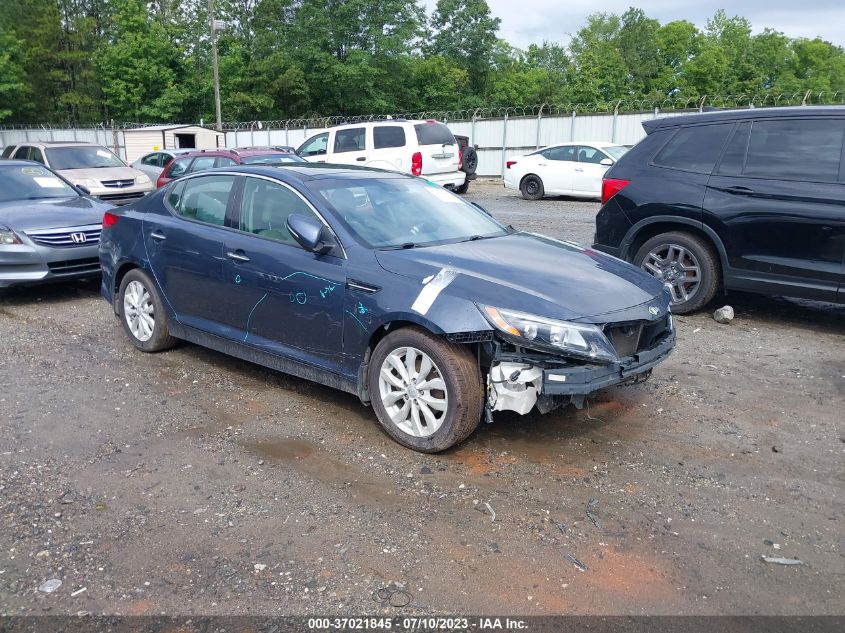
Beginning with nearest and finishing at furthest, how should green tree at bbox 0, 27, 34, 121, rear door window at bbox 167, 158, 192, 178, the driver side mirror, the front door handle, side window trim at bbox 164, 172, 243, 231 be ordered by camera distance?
the driver side mirror, the front door handle, side window trim at bbox 164, 172, 243, 231, rear door window at bbox 167, 158, 192, 178, green tree at bbox 0, 27, 34, 121

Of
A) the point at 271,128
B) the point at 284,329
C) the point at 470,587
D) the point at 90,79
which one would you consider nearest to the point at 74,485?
the point at 284,329

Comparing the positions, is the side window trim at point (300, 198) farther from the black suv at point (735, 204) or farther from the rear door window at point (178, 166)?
the rear door window at point (178, 166)

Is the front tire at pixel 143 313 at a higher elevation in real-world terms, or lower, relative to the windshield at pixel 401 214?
lower

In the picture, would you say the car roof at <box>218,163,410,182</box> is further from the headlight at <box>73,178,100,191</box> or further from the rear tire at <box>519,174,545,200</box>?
the rear tire at <box>519,174,545,200</box>

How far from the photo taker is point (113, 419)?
16.0 ft

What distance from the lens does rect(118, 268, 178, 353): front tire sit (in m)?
6.04

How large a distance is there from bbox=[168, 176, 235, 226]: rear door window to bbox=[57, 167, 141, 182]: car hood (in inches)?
361

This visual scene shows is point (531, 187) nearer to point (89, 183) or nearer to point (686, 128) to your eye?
point (89, 183)

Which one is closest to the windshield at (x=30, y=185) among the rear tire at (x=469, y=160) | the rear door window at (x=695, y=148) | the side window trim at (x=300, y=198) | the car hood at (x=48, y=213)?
the car hood at (x=48, y=213)

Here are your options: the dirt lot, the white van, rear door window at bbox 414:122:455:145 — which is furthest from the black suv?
rear door window at bbox 414:122:455:145

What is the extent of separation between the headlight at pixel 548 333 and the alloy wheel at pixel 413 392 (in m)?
0.45

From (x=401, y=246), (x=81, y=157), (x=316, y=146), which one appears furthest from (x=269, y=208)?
(x=316, y=146)

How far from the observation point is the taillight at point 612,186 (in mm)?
7465

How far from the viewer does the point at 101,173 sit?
1429cm
